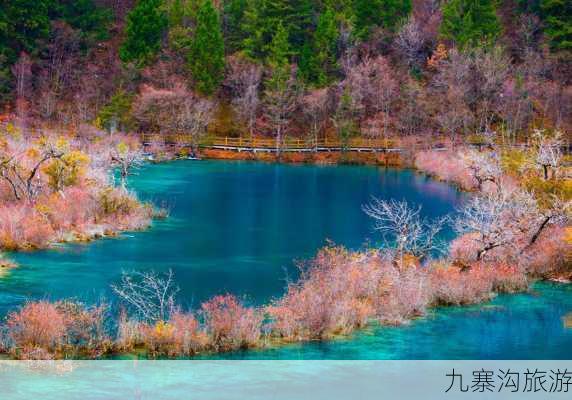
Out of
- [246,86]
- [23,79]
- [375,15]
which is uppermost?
[375,15]

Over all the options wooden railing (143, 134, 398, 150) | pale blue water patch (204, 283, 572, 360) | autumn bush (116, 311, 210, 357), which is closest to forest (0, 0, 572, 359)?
wooden railing (143, 134, 398, 150)

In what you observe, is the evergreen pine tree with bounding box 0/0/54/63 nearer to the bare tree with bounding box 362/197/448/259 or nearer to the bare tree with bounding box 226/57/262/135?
the bare tree with bounding box 226/57/262/135

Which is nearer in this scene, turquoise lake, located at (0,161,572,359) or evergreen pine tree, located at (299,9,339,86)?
turquoise lake, located at (0,161,572,359)

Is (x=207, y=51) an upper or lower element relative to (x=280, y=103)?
upper

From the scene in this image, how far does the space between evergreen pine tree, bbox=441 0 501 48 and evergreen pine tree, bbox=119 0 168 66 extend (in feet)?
116

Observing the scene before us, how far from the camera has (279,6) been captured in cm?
10825

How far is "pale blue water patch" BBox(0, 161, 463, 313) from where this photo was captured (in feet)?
129

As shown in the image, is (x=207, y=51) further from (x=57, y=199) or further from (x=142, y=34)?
(x=57, y=199)

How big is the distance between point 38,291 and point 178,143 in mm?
64409

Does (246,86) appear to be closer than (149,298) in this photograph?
No

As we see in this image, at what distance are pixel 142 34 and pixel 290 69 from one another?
1854cm

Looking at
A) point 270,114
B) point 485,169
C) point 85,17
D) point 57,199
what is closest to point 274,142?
point 270,114

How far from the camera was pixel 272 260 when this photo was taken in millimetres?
45469

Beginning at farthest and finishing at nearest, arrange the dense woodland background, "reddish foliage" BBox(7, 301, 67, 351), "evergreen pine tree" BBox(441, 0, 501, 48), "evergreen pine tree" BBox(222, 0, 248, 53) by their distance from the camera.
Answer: "evergreen pine tree" BBox(222, 0, 248, 53) < "evergreen pine tree" BBox(441, 0, 501, 48) < the dense woodland background < "reddish foliage" BBox(7, 301, 67, 351)
